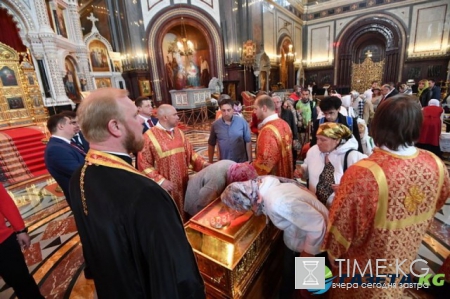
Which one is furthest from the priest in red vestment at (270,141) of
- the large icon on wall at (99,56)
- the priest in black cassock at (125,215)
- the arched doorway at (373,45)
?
the arched doorway at (373,45)

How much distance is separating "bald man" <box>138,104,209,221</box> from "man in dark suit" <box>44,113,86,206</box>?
630 millimetres

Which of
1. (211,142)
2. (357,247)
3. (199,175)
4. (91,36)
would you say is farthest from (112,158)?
(91,36)

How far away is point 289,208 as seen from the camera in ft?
4.62

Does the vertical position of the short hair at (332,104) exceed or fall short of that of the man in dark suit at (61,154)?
it exceeds it

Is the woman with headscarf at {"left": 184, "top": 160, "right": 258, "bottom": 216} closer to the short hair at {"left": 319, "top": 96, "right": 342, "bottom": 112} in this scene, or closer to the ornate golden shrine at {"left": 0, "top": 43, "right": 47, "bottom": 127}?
the short hair at {"left": 319, "top": 96, "right": 342, "bottom": 112}

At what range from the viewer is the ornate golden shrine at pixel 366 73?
1814 cm

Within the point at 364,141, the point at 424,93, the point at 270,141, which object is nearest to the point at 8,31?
the point at 270,141

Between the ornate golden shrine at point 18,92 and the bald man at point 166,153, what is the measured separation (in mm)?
10079

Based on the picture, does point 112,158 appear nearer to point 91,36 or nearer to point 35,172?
point 35,172

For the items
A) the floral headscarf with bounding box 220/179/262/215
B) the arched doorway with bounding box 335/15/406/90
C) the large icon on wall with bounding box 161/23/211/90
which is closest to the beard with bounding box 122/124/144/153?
the floral headscarf with bounding box 220/179/262/215

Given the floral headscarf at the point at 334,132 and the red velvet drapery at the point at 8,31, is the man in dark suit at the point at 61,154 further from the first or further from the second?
the red velvet drapery at the point at 8,31

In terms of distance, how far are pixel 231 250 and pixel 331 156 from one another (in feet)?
3.56

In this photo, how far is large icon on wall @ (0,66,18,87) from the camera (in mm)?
8644

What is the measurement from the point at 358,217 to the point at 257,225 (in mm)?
721
